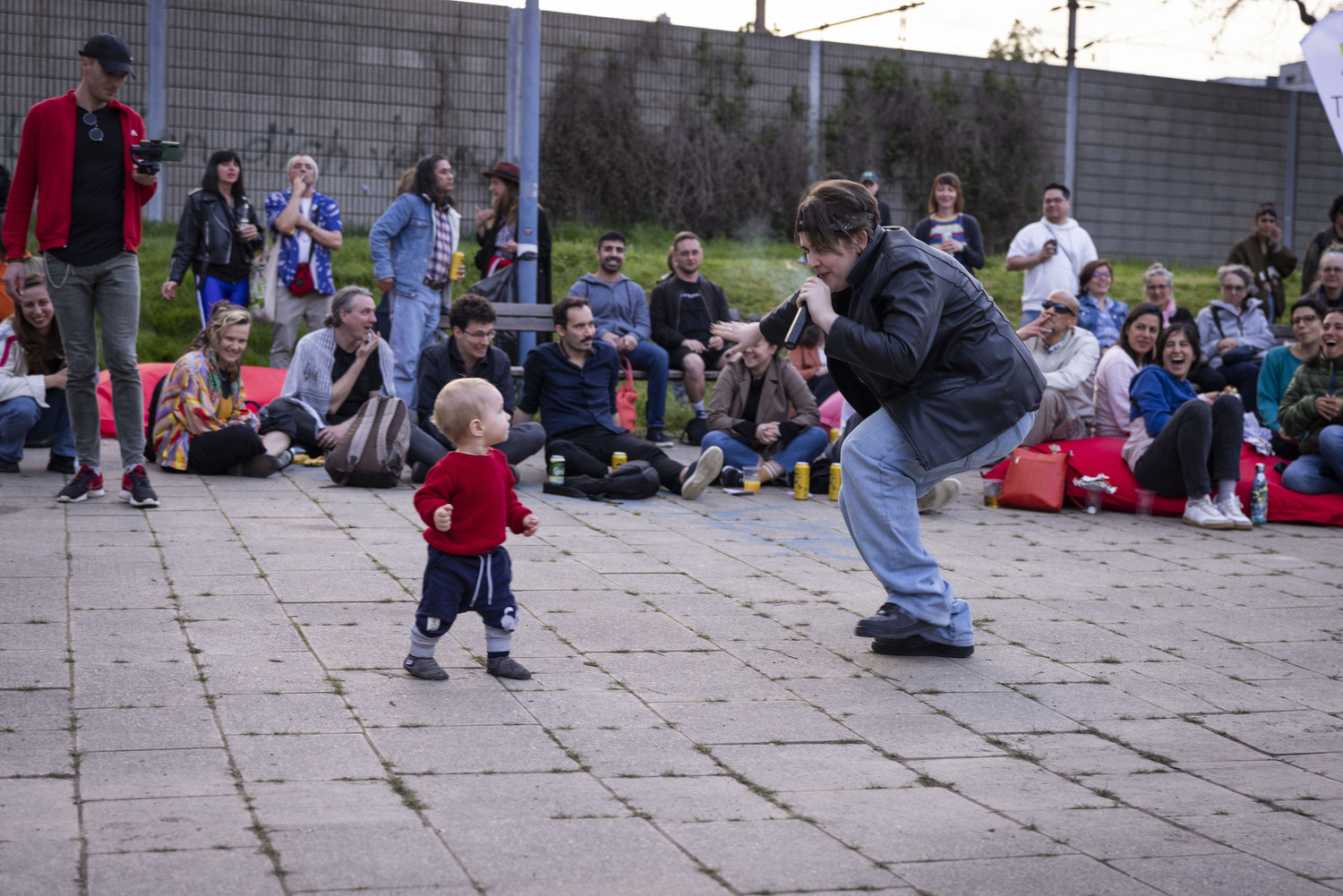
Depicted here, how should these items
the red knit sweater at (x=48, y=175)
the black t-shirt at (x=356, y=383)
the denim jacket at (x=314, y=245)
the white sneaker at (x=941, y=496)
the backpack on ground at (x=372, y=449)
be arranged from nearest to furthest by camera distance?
1. the red knit sweater at (x=48, y=175)
2. the white sneaker at (x=941, y=496)
3. the backpack on ground at (x=372, y=449)
4. the black t-shirt at (x=356, y=383)
5. the denim jacket at (x=314, y=245)

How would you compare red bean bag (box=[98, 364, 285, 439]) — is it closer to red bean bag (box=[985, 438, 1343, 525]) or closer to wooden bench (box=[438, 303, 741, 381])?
wooden bench (box=[438, 303, 741, 381])

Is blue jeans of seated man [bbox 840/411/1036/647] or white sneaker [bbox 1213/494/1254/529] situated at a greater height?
blue jeans of seated man [bbox 840/411/1036/647]

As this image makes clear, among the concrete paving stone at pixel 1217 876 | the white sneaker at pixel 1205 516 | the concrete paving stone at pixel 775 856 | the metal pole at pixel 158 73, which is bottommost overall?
the concrete paving stone at pixel 1217 876

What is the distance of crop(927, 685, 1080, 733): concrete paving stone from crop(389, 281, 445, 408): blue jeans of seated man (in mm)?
7018

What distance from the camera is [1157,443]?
8.75 metres

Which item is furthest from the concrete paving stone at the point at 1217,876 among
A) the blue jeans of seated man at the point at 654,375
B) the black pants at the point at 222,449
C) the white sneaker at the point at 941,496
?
the blue jeans of seated man at the point at 654,375

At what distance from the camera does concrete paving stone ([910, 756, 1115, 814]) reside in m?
3.53

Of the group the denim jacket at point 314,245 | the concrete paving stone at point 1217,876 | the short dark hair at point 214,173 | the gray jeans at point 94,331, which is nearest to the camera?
the concrete paving stone at point 1217,876

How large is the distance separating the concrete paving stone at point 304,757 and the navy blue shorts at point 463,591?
64 cm

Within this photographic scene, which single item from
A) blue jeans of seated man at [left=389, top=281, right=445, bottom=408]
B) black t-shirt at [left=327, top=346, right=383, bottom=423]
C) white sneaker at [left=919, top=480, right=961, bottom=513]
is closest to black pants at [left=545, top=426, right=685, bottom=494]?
black t-shirt at [left=327, top=346, right=383, bottom=423]

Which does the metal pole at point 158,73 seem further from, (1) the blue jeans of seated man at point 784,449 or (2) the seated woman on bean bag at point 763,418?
(1) the blue jeans of seated man at point 784,449

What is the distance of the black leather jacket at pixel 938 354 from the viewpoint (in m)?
4.74

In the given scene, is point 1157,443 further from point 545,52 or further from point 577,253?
point 545,52

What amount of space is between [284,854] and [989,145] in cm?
1819
